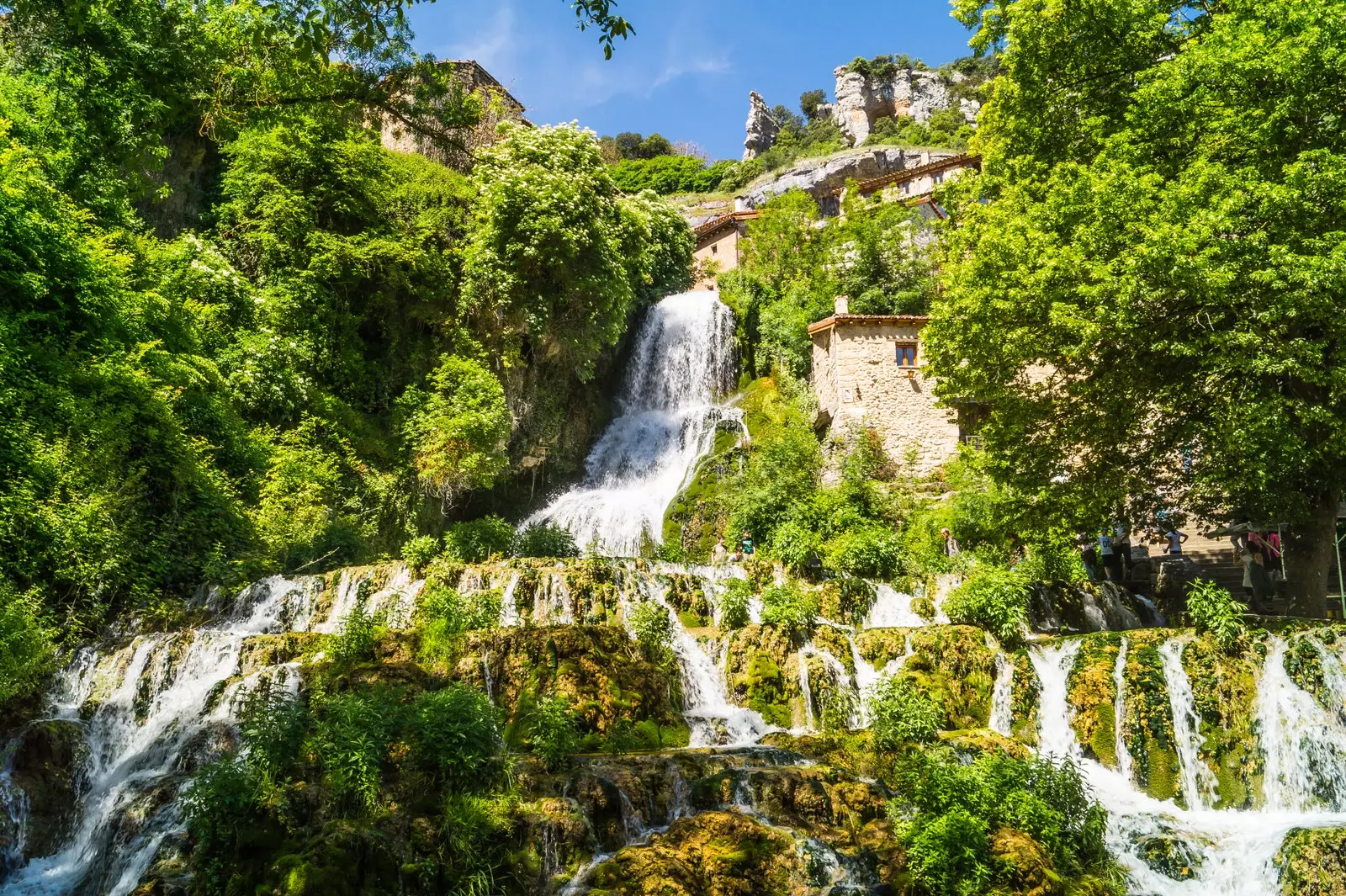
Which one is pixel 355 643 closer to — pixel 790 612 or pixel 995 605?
pixel 790 612

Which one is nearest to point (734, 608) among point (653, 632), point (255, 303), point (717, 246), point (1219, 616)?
point (653, 632)

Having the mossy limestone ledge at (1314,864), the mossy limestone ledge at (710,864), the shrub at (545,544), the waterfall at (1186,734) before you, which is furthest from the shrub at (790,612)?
the mossy limestone ledge at (1314,864)

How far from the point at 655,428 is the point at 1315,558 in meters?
17.8

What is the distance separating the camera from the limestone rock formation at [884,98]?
67.1 m

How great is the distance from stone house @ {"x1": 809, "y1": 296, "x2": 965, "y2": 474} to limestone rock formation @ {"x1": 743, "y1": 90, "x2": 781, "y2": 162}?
159 feet

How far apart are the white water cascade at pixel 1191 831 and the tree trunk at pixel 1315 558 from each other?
9.12 feet

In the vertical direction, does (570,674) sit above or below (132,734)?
above

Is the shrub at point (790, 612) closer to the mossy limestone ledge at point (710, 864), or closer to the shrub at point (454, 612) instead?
the shrub at point (454, 612)

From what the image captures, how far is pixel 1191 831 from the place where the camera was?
961cm

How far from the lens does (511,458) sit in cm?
2389

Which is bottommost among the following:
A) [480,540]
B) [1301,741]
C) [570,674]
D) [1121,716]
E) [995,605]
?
→ [1301,741]

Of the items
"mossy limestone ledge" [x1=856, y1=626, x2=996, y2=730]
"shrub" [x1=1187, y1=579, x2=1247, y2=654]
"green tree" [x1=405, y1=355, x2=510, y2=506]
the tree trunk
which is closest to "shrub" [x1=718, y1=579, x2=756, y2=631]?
"mossy limestone ledge" [x1=856, y1=626, x2=996, y2=730]

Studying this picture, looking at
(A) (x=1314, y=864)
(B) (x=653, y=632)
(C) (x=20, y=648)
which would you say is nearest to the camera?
(A) (x=1314, y=864)

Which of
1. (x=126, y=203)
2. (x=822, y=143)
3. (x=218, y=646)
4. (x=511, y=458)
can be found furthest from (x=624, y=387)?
(x=822, y=143)
